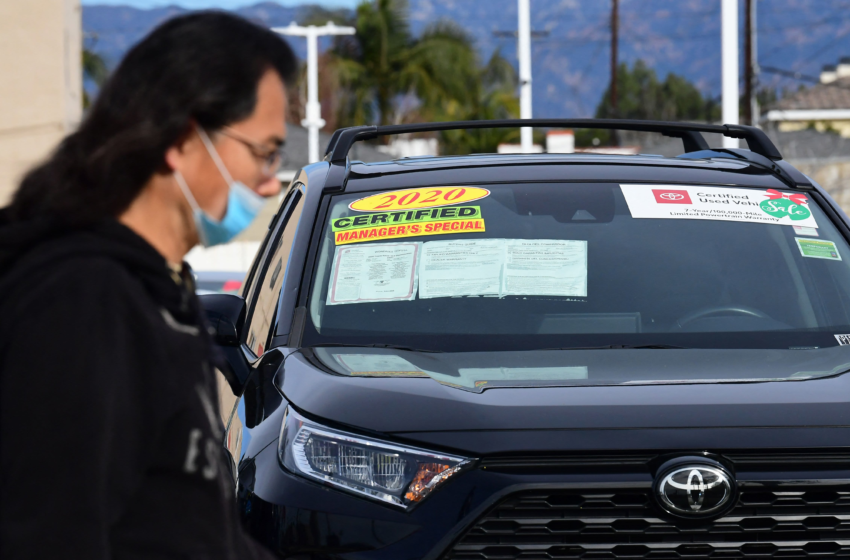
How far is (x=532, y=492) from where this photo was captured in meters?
2.38

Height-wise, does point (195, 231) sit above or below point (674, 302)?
above

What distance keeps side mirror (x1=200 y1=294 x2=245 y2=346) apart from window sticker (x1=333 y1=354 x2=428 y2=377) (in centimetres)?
34

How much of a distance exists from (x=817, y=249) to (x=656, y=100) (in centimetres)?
10766

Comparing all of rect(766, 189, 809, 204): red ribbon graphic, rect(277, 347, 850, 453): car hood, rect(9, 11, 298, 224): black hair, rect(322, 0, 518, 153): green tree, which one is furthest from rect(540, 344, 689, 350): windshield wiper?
rect(322, 0, 518, 153): green tree

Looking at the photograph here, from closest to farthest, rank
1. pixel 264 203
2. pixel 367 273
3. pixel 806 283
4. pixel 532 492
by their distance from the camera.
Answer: pixel 264 203 < pixel 532 492 < pixel 367 273 < pixel 806 283

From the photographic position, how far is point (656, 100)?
10819 centimetres

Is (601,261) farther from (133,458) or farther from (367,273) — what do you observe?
(133,458)

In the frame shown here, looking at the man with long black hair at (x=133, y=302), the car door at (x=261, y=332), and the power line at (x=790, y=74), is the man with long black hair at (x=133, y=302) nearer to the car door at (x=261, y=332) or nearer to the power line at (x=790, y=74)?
the car door at (x=261, y=332)

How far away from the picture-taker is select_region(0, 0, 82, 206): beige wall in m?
18.8

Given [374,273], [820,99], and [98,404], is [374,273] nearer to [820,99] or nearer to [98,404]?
[98,404]

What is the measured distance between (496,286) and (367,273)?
0.36 meters

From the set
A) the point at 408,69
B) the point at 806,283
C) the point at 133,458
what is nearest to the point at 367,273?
the point at 806,283

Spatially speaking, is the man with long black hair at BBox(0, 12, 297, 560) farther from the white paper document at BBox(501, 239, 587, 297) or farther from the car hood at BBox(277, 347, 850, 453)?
the white paper document at BBox(501, 239, 587, 297)

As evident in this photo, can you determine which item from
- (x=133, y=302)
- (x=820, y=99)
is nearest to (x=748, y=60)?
(x=820, y=99)
